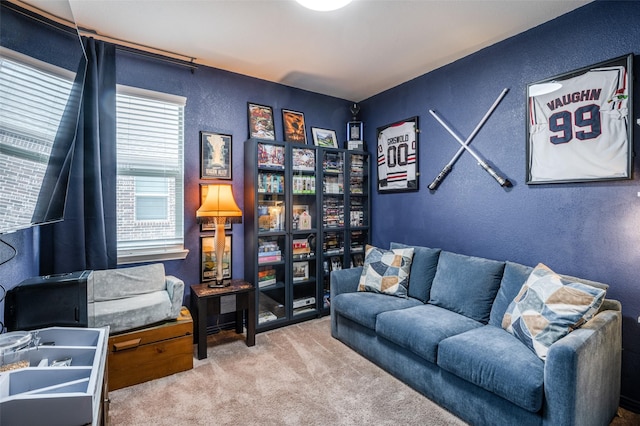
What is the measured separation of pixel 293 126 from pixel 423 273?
2099mm

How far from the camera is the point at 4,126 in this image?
3.30 feet

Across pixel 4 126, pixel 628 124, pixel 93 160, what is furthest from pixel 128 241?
pixel 628 124

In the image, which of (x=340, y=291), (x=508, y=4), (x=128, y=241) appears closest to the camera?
(x=508, y=4)

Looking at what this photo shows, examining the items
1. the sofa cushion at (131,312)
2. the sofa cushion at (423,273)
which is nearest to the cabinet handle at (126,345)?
the sofa cushion at (131,312)

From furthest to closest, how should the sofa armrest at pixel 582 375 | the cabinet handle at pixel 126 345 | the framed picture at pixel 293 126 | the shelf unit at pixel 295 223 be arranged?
the framed picture at pixel 293 126 → the shelf unit at pixel 295 223 → the cabinet handle at pixel 126 345 → the sofa armrest at pixel 582 375

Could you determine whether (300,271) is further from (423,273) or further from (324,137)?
(324,137)

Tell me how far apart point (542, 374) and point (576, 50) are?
214 centimetres

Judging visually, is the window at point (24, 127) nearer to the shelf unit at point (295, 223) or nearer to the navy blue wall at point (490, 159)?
the navy blue wall at point (490, 159)

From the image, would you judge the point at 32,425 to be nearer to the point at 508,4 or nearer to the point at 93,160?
the point at 93,160

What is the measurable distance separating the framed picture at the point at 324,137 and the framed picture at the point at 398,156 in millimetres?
547

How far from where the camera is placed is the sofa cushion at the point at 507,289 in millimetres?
2152

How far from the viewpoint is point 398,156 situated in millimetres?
3541

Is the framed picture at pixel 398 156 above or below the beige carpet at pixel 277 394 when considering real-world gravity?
above

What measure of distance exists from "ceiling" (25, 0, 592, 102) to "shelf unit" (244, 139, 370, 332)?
84 cm
